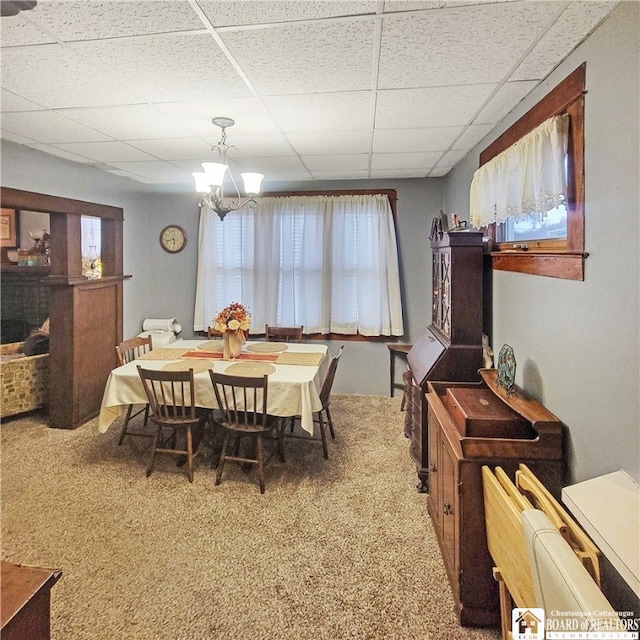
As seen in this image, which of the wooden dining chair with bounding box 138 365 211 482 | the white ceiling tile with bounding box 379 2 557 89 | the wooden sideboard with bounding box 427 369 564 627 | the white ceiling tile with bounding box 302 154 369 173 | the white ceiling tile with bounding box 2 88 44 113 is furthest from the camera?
the white ceiling tile with bounding box 302 154 369 173

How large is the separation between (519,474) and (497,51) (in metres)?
1.79

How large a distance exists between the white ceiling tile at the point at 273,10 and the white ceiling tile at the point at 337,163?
7.00ft

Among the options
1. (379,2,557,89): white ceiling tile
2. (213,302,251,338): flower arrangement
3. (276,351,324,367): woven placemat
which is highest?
(379,2,557,89): white ceiling tile

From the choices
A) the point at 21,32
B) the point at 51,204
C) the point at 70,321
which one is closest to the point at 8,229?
the point at 51,204

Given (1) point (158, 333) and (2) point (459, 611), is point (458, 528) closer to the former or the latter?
(2) point (459, 611)

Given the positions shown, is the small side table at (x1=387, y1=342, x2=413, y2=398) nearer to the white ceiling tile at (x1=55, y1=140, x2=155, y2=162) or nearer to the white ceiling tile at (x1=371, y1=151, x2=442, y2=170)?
the white ceiling tile at (x1=371, y1=151, x2=442, y2=170)

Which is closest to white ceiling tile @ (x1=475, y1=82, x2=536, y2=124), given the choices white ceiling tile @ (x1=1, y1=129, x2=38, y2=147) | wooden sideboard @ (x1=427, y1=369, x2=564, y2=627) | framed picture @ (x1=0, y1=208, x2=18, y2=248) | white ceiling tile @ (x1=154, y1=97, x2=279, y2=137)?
white ceiling tile @ (x1=154, y1=97, x2=279, y2=137)

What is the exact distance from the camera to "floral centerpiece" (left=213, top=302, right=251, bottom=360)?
133 inches

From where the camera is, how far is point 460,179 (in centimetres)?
381

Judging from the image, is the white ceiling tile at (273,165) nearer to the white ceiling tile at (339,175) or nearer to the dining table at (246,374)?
the white ceiling tile at (339,175)

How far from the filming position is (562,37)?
1.63 metres

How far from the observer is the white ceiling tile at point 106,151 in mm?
3194

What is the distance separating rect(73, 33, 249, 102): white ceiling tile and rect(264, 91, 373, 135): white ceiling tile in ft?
0.98

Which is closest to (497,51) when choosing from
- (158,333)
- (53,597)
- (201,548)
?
(201,548)
